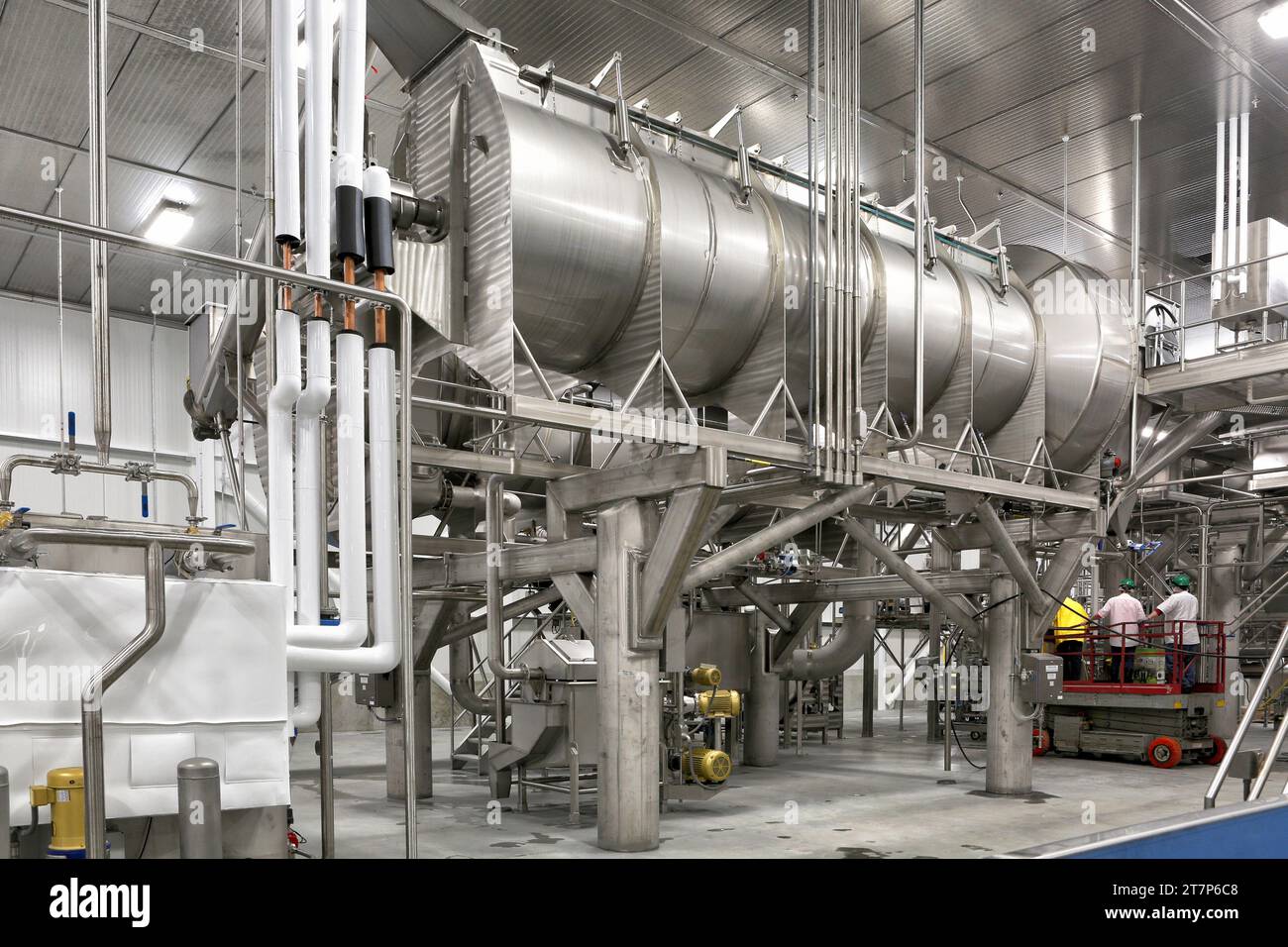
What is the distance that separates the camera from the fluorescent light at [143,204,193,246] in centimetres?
1555

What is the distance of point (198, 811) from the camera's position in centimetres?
364

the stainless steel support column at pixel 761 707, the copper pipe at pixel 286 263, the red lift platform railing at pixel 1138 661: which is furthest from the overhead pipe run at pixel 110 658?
the red lift platform railing at pixel 1138 661

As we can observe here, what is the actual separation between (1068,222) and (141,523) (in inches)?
593

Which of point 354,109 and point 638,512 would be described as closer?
point 354,109

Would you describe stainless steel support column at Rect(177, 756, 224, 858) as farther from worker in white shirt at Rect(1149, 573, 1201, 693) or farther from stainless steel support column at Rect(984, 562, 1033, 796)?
worker in white shirt at Rect(1149, 573, 1201, 693)

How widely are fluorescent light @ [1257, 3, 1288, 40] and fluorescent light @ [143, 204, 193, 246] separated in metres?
14.3

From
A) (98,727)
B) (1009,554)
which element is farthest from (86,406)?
(98,727)

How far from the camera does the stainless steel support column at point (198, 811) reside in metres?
3.62

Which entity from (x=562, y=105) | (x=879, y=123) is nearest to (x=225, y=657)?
(x=562, y=105)

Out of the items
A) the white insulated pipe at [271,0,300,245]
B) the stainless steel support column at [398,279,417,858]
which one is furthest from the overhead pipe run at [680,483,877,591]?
the white insulated pipe at [271,0,300,245]

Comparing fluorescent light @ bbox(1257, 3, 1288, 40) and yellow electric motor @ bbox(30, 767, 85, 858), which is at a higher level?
fluorescent light @ bbox(1257, 3, 1288, 40)

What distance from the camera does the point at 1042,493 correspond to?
12.1m

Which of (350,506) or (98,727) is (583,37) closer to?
(350,506)
